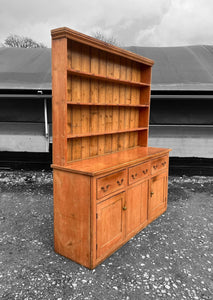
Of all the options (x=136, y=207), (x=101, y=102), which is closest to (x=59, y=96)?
(x=101, y=102)

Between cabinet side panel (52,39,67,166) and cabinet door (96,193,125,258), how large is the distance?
0.70 m

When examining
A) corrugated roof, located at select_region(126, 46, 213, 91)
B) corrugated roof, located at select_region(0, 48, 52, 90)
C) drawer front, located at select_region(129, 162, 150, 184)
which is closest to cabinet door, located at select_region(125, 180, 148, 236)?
drawer front, located at select_region(129, 162, 150, 184)

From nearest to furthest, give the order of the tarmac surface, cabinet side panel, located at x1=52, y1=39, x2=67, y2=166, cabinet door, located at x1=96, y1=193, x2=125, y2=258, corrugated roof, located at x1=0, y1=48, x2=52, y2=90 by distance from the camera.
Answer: the tarmac surface, cabinet side panel, located at x1=52, y1=39, x2=67, y2=166, cabinet door, located at x1=96, y1=193, x2=125, y2=258, corrugated roof, located at x1=0, y1=48, x2=52, y2=90

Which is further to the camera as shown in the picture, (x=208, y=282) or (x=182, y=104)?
(x=182, y=104)

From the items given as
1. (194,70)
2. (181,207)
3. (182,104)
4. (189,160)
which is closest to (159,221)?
(181,207)

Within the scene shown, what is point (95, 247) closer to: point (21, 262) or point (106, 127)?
point (21, 262)

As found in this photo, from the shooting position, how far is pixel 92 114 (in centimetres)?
330

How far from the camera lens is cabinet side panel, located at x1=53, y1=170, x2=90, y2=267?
2.55 m

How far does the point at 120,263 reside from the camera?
272cm

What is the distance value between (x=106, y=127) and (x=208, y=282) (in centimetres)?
229

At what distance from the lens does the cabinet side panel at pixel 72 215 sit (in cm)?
255

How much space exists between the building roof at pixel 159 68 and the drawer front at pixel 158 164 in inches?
94.3

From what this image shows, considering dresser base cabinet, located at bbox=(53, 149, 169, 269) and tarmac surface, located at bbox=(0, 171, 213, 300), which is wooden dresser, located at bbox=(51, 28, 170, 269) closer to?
dresser base cabinet, located at bbox=(53, 149, 169, 269)

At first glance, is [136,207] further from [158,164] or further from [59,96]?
[59,96]
